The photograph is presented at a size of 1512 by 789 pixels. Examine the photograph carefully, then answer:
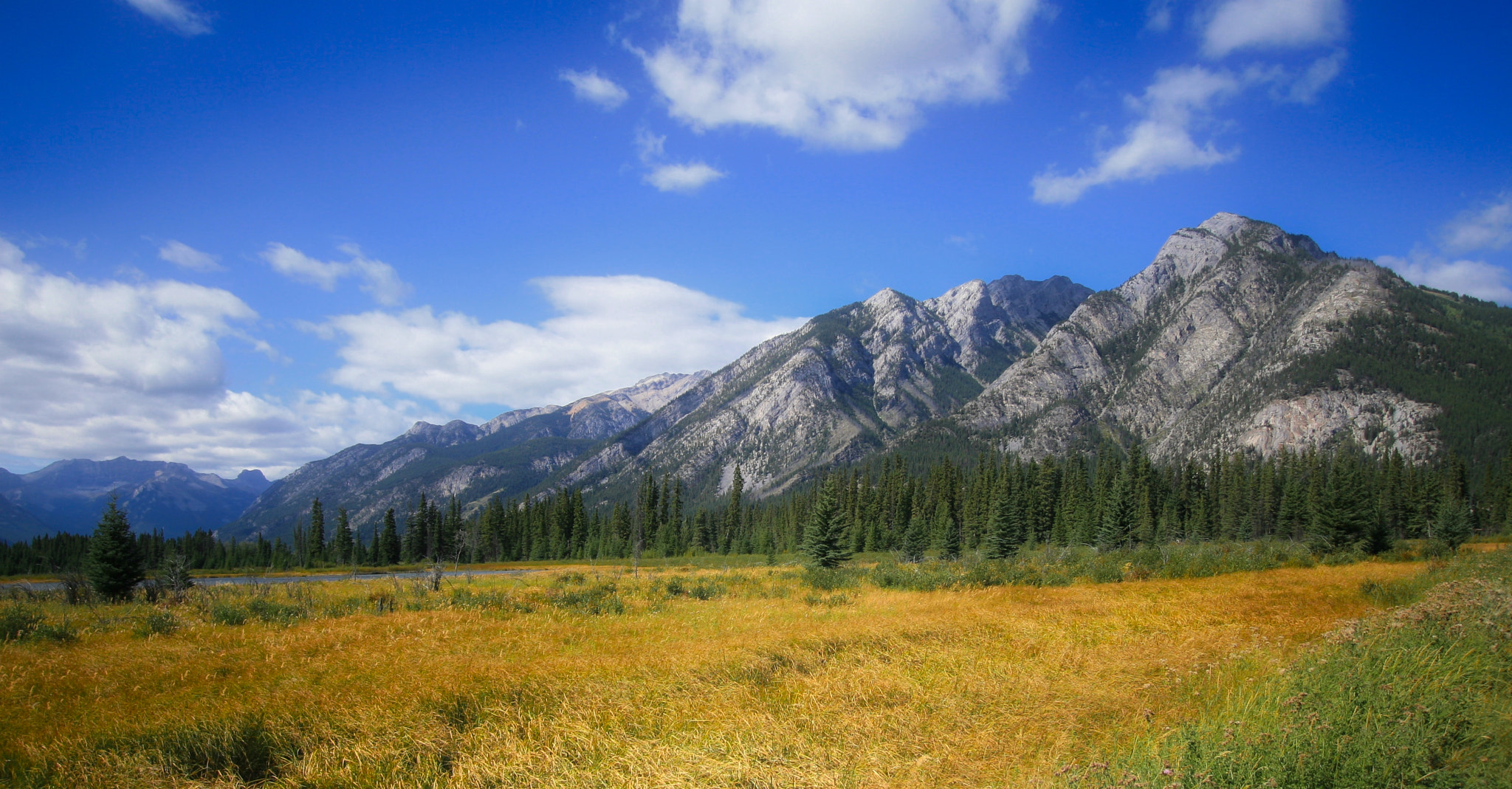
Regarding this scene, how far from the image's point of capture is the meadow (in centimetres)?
604

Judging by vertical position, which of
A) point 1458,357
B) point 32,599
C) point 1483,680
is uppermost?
point 1458,357

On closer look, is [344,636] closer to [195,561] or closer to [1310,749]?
[1310,749]

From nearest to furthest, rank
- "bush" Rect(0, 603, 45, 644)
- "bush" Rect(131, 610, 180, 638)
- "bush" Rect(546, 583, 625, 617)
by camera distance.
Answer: "bush" Rect(0, 603, 45, 644)
"bush" Rect(131, 610, 180, 638)
"bush" Rect(546, 583, 625, 617)

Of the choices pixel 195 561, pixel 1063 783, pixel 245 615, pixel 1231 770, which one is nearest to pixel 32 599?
pixel 245 615

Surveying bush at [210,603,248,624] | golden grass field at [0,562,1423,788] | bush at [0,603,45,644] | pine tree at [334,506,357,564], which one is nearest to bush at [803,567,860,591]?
golden grass field at [0,562,1423,788]

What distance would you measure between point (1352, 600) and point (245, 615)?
28.6 metres

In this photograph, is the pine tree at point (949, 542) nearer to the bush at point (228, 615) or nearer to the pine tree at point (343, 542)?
the bush at point (228, 615)

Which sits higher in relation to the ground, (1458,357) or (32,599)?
(1458,357)

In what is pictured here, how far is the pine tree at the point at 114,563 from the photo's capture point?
21.7 m

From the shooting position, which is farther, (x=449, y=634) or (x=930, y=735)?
(x=449, y=634)

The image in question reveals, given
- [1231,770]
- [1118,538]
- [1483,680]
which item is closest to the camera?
[1231,770]

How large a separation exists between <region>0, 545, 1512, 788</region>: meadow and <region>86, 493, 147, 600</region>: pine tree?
7.57m

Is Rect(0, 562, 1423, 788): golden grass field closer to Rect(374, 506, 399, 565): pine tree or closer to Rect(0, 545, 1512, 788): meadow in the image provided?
Rect(0, 545, 1512, 788): meadow

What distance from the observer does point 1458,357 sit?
196750mm
